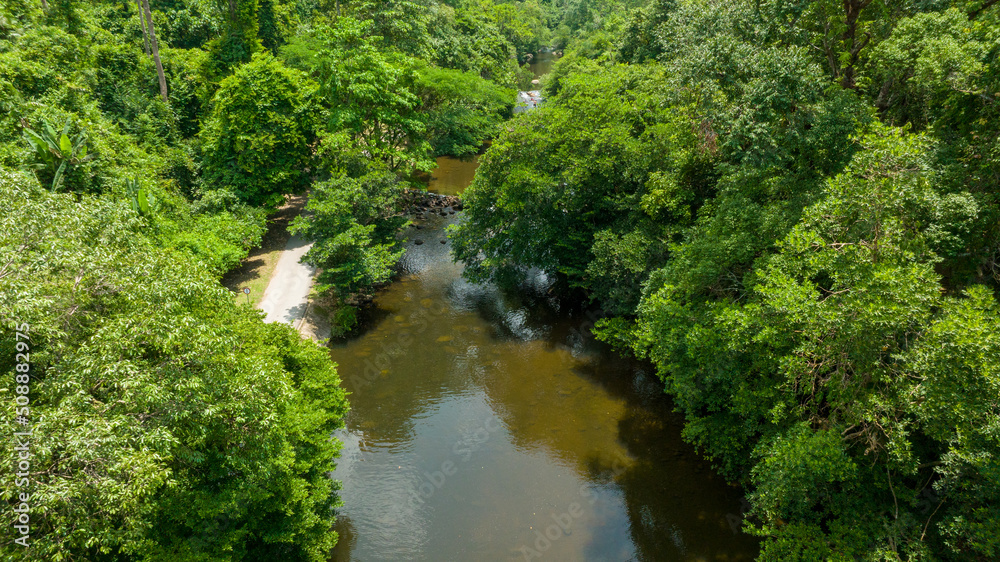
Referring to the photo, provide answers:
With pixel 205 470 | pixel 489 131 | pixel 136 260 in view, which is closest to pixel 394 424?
pixel 205 470

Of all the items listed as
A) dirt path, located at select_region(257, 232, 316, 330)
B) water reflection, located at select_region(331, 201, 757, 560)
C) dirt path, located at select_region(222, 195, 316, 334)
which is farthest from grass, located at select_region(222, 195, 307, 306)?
water reflection, located at select_region(331, 201, 757, 560)

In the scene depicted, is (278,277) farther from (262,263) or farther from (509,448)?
(509,448)

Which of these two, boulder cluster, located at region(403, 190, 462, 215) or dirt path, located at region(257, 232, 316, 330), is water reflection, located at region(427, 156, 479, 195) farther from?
dirt path, located at region(257, 232, 316, 330)

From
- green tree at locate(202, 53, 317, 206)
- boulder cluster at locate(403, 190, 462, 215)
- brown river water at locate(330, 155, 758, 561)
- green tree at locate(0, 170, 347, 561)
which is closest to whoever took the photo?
green tree at locate(0, 170, 347, 561)

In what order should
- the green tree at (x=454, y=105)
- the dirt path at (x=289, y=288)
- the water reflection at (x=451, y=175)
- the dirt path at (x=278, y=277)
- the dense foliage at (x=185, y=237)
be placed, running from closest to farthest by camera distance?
the dense foliage at (x=185, y=237)
the dirt path at (x=289, y=288)
the dirt path at (x=278, y=277)
the green tree at (x=454, y=105)
the water reflection at (x=451, y=175)

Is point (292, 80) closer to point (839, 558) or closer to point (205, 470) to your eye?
point (205, 470)

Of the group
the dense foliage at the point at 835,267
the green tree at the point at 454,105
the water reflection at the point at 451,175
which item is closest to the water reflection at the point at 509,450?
the dense foliage at the point at 835,267

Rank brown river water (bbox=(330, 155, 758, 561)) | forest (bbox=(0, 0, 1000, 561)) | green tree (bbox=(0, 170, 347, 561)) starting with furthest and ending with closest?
brown river water (bbox=(330, 155, 758, 561)), forest (bbox=(0, 0, 1000, 561)), green tree (bbox=(0, 170, 347, 561))

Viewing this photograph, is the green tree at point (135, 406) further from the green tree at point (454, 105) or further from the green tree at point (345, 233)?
the green tree at point (454, 105)
